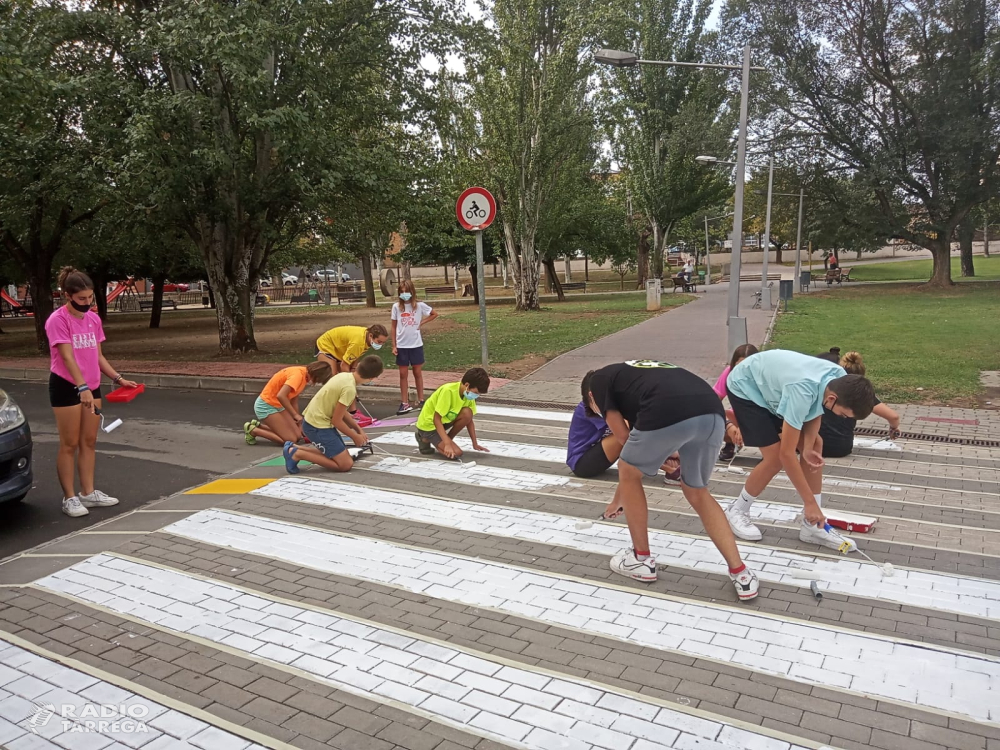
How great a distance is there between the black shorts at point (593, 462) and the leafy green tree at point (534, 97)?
20.9 meters

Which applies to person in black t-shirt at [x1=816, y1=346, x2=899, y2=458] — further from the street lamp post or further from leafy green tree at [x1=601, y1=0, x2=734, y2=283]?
leafy green tree at [x1=601, y1=0, x2=734, y2=283]

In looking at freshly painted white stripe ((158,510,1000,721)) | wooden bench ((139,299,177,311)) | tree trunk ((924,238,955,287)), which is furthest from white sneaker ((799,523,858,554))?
wooden bench ((139,299,177,311))

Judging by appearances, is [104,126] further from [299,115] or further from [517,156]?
[517,156]

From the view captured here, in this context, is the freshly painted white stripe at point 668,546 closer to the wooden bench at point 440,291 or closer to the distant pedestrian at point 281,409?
the distant pedestrian at point 281,409

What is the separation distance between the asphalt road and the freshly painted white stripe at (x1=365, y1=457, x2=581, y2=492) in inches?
68.6

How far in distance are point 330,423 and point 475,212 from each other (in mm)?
5675

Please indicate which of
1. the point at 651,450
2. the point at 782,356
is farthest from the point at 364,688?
the point at 782,356

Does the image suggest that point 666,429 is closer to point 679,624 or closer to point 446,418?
point 679,624

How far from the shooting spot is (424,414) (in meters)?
7.78

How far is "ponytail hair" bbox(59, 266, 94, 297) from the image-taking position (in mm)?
5863

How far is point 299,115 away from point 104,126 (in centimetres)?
362

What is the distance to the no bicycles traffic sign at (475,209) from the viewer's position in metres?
11.7

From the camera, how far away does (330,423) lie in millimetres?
7145

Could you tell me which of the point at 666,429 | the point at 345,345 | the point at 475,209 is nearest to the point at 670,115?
the point at 475,209
